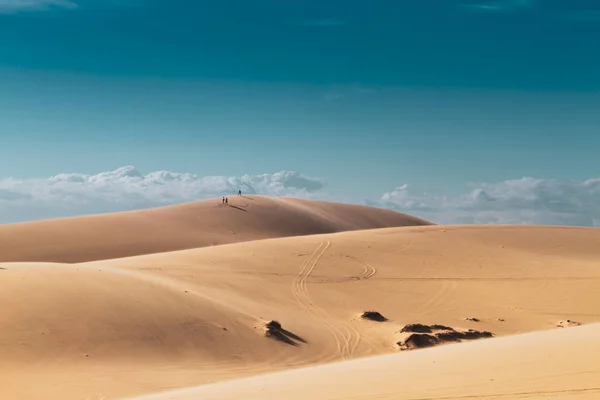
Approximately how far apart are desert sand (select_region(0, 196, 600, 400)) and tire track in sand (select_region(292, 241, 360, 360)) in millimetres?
79

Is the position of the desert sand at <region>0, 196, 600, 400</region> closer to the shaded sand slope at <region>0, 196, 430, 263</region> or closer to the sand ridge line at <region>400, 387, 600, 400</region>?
the sand ridge line at <region>400, 387, 600, 400</region>

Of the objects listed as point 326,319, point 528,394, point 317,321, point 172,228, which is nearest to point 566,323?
point 326,319

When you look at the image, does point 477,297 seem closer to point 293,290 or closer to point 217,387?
point 293,290

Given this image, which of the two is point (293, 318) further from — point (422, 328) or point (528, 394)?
point (528, 394)

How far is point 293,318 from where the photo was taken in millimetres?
18016

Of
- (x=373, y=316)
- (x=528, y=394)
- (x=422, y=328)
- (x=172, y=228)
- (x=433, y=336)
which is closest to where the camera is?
(x=528, y=394)

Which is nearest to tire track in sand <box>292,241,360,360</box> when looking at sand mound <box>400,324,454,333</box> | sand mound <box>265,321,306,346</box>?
sand mound <box>265,321,306,346</box>

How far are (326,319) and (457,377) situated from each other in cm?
997

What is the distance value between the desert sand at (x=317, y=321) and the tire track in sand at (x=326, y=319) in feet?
0.26

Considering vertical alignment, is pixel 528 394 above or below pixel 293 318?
below

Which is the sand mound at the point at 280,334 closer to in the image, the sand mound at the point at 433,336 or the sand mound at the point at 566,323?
the sand mound at the point at 433,336

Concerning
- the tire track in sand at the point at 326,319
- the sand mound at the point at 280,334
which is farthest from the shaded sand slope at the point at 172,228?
the sand mound at the point at 280,334

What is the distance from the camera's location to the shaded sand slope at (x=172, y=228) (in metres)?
38.6

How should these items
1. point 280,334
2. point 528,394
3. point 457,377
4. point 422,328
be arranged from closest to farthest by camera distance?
1. point 528,394
2. point 457,377
3. point 280,334
4. point 422,328
